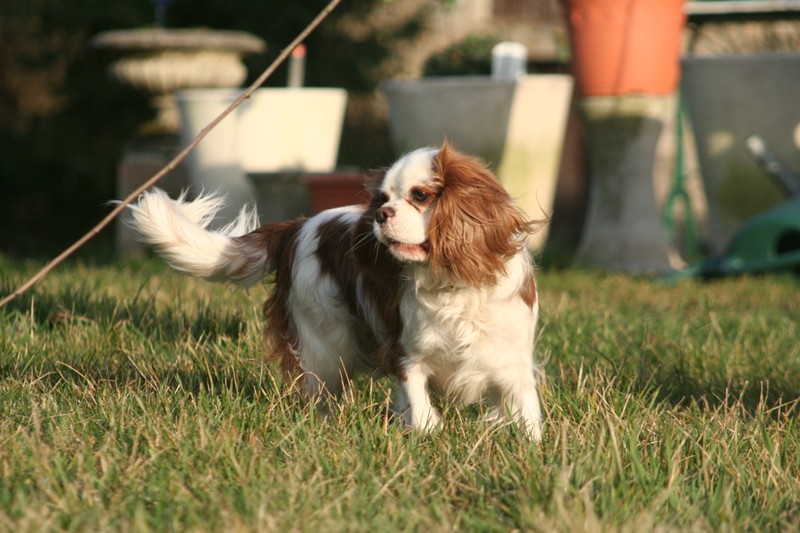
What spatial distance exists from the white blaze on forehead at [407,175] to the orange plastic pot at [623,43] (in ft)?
12.4

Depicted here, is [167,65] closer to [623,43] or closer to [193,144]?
[623,43]

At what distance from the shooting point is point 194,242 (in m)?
3.46

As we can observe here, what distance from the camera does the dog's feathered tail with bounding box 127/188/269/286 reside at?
3416 mm

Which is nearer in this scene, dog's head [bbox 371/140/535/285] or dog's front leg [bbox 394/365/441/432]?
dog's head [bbox 371/140/535/285]

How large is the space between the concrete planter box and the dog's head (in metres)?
4.07

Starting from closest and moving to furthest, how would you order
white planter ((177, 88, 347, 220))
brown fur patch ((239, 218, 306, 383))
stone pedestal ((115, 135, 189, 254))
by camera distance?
brown fur patch ((239, 218, 306, 383))
white planter ((177, 88, 347, 220))
stone pedestal ((115, 135, 189, 254))

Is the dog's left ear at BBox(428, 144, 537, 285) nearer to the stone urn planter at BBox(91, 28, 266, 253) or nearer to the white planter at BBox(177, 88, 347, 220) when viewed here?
the white planter at BBox(177, 88, 347, 220)

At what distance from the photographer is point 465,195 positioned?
2.93 metres

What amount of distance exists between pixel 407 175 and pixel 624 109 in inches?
156

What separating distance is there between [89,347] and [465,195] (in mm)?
1448

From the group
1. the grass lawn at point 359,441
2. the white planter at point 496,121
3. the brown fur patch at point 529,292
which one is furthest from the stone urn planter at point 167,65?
the brown fur patch at point 529,292

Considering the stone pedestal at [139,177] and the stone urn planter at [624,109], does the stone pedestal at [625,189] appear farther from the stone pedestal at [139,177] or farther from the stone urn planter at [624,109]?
the stone pedestal at [139,177]

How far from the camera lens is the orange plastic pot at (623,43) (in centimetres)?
643

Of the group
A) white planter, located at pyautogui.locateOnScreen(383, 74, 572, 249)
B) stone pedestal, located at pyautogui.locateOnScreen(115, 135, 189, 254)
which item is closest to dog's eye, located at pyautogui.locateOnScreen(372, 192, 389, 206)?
white planter, located at pyautogui.locateOnScreen(383, 74, 572, 249)
